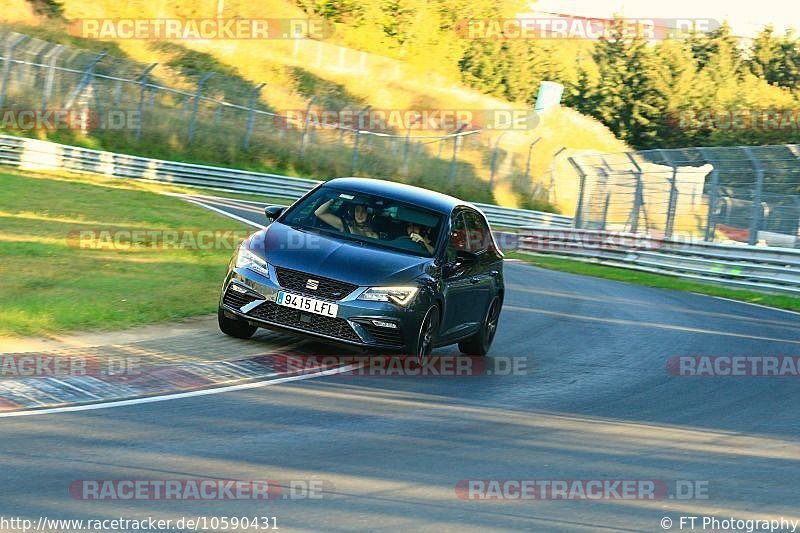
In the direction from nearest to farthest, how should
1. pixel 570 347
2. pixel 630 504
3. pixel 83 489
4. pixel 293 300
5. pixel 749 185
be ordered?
pixel 83 489
pixel 630 504
pixel 293 300
pixel 570 347
pixel 749 185

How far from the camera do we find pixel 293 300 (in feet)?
35.5

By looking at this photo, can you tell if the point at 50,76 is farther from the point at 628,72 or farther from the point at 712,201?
the point at 628,72

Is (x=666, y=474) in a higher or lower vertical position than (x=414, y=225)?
lower

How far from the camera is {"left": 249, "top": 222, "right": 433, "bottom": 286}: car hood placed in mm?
10938

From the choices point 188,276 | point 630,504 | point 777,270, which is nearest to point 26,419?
point 630,504

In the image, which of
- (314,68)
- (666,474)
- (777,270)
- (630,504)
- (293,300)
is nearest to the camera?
(630,504)

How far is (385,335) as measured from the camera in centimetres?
1091

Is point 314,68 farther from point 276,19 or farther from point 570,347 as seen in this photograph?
point 570,347

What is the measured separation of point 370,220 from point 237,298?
1645mm

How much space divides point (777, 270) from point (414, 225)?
15.4 metres

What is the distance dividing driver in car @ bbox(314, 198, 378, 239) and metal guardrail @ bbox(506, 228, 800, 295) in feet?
49.3

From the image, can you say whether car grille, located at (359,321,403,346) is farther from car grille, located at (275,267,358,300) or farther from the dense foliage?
the dense foliage

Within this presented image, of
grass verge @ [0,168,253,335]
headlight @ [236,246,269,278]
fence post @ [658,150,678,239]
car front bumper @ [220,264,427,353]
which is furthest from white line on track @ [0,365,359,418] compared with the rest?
fence post @ [658,150,678,239]

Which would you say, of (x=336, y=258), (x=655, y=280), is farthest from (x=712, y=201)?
(x=336, y=258)
